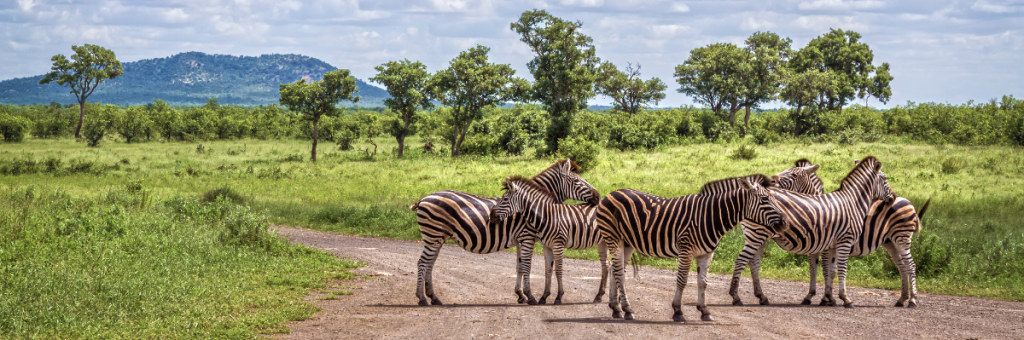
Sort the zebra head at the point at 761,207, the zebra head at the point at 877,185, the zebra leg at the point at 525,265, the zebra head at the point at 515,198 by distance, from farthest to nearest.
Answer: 1. the zebra head at the point at 877,185
2. the zebra leg at the point at 525,265
3. the zebra head at the point at 515,198
4. the zebra head at the point at 761,207

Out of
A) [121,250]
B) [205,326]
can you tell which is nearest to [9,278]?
[121,250]

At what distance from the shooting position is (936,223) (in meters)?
19.3

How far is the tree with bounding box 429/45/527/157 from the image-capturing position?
48500 millimetres

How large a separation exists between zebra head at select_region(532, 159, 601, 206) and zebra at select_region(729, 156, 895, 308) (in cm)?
237

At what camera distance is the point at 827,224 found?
10.5 meters

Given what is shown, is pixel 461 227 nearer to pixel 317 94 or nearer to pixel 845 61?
pixel 317 94

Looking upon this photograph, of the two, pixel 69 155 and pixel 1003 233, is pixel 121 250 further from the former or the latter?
pixel 69 155

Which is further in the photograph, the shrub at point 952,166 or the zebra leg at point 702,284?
the shrub at point 952,166

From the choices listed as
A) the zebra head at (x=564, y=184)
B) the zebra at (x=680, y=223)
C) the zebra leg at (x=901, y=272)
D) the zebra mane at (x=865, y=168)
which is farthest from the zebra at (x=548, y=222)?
the zebra leg at (x=901, y=272)

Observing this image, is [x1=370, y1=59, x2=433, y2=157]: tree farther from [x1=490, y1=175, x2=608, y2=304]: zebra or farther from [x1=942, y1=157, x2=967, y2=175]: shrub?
[x1=490, y1=175, x2=608, y2=304]: zebra

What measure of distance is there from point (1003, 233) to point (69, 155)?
50.3 meters

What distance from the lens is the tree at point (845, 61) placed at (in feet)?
217

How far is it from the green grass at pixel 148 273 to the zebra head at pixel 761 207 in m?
5.82

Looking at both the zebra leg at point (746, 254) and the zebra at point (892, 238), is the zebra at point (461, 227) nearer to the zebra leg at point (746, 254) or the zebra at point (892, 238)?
the zebra leg at point (746, 254)
